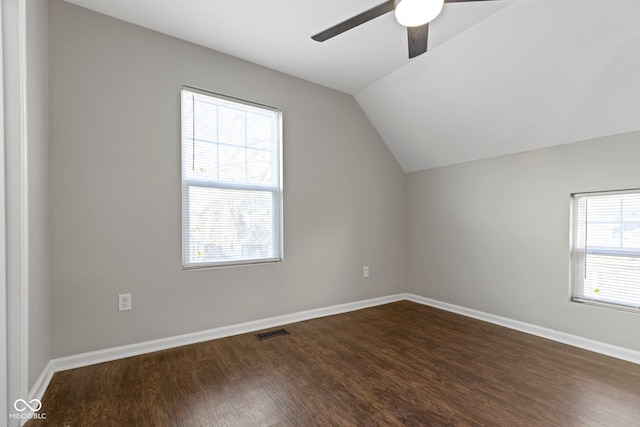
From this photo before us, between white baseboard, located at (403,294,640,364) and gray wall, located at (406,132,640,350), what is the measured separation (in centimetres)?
4

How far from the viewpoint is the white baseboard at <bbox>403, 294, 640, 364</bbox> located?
2.33 metres

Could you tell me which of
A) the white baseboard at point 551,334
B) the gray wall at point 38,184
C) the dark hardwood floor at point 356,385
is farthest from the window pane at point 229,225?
the white baseboard at point 551,334

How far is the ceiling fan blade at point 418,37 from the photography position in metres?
1.90

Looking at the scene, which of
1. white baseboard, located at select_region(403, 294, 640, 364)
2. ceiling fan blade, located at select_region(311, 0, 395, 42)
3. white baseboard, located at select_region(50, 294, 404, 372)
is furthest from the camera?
white baseboard, located at select_region(403, 294, 640, 364)

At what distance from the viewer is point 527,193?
9.76 feet

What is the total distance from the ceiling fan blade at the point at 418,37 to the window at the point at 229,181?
154cm

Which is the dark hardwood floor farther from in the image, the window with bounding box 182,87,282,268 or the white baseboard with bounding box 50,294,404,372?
the window with bounding box 182,87,282,268

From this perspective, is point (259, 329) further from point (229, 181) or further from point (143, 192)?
point (143, 192)

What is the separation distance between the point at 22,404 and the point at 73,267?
0.91 metres

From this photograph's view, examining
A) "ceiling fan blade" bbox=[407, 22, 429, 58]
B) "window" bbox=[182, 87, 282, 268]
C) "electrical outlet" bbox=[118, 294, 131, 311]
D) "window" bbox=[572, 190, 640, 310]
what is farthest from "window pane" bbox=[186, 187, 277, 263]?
"window" bbox=[572, 190, 640, 310]

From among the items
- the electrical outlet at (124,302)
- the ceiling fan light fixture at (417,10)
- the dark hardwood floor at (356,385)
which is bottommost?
the dark hardwood floor at (356,385)

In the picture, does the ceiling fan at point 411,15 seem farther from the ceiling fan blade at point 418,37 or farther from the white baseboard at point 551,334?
the white baseboard at point 551,334

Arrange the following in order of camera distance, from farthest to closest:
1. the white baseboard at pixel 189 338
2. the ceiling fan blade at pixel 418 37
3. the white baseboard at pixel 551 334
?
1. the white baseboard at pixel 551 334
2. the white baseboard at pixel 189 338
3. the ceiling fan blade at pixel 418 37

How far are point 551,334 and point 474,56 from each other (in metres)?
2.56
